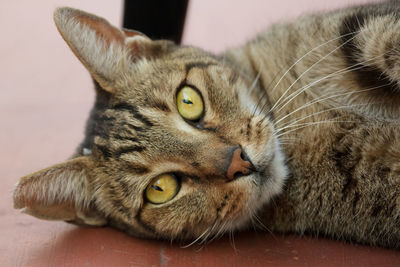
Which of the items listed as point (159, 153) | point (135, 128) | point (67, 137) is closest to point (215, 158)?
point (159, 153)

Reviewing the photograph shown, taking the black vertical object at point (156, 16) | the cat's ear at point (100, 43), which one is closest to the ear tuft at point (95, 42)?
the cat's ear at point (100, 43)

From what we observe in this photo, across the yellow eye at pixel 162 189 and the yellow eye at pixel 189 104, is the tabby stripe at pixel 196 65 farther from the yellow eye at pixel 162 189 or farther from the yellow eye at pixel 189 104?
the yellow eye at pixel 162 189

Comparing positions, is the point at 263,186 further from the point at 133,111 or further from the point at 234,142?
the point at 133,111

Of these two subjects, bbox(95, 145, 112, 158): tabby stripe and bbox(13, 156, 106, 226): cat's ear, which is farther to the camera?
bbox(95, 145, 112, 158): tabby stripe

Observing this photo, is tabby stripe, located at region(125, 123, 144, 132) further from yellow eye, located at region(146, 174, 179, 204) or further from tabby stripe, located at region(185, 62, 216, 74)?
tabby stripe, located at region(185, 62, 216, 74)

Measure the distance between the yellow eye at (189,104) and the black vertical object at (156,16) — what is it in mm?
843

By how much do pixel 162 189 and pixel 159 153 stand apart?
131 millimetres

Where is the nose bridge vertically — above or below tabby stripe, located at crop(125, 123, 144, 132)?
below

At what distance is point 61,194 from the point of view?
4.93ft

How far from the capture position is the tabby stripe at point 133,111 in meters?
1.51

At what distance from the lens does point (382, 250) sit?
144 centimetres

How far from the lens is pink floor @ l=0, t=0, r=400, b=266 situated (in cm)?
138

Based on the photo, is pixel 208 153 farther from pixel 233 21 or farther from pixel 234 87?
pixel 233 21

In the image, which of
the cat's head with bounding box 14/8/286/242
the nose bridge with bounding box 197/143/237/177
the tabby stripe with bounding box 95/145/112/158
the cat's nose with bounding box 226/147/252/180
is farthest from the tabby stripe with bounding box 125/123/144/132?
the cat's nose with bounding box 226/147/252/180
